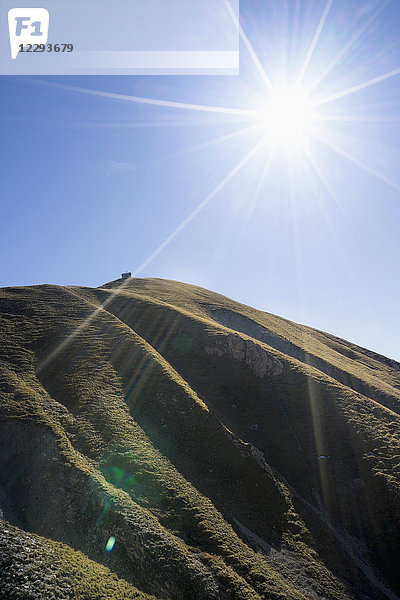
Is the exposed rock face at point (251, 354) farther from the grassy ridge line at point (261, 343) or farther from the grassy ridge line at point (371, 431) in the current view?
the grassy ridge line at point (371, 431)

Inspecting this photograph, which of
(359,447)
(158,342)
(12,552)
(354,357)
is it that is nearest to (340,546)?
(359,447)

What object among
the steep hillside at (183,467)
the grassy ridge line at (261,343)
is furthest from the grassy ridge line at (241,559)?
the grassy ridge line at (261,343)

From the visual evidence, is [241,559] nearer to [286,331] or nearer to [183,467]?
[183,467]

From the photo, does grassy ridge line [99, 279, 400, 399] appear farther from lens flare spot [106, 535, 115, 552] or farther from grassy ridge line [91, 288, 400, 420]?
lens flare spot [106, 535, 115, 552]

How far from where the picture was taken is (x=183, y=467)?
118 feet

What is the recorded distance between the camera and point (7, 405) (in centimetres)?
3709

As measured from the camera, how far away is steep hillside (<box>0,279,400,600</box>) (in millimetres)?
23906

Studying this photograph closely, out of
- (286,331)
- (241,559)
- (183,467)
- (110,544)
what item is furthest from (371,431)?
(110,544)

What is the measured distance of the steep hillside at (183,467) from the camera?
2391 cm

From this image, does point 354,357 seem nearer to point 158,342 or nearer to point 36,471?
point 158,342

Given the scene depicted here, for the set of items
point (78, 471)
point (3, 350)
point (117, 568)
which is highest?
point (3, 350)

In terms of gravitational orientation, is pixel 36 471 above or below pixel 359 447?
below

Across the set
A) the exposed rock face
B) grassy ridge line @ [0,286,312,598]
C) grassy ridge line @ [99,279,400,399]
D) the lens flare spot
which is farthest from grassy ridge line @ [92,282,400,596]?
the lens flare spot

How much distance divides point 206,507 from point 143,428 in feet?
42.2
